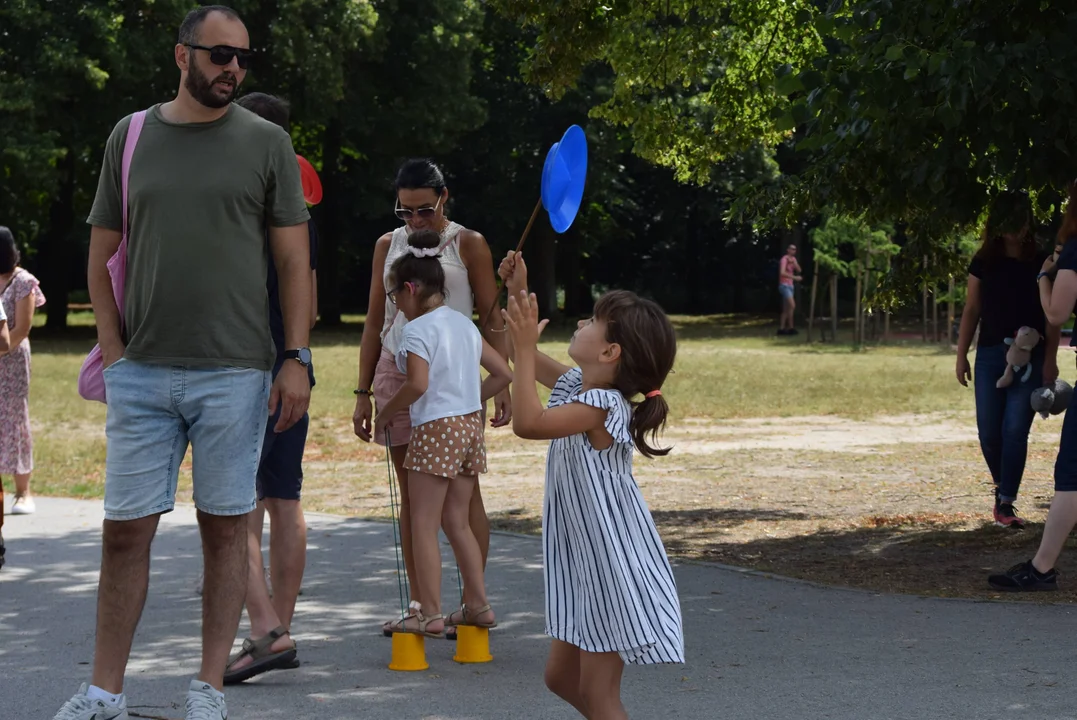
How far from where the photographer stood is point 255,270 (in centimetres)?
448

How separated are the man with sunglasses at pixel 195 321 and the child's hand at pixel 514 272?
60 centimetres

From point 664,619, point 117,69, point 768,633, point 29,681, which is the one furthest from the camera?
point 117,69

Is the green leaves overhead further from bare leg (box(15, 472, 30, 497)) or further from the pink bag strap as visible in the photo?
bare leg (box(15, 472, 30, 497))

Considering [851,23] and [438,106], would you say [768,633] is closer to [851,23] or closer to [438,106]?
[851,23]

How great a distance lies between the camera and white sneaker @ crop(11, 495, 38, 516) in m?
9.48

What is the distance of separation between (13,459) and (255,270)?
542 cm

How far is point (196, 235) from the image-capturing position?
14.3ft

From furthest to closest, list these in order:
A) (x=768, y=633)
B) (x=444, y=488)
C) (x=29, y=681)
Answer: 1. (x=768, y=633)
2. (x=444, y=488)
3. (x=29, y=681)

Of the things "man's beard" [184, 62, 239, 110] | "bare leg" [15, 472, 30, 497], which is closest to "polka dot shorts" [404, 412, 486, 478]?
"man's beard" [184, 62, 239, 110]

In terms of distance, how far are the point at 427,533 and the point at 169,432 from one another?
4.42ft

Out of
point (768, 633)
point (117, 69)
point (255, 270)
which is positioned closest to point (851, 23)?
point (768, 633)

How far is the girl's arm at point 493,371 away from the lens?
5789 mm

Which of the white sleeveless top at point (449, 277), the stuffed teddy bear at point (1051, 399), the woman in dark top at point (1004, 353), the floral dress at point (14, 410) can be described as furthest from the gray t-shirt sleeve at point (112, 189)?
the stuffed teddy bear at point (1051, 399)

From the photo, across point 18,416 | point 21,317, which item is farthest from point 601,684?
point 18,416
